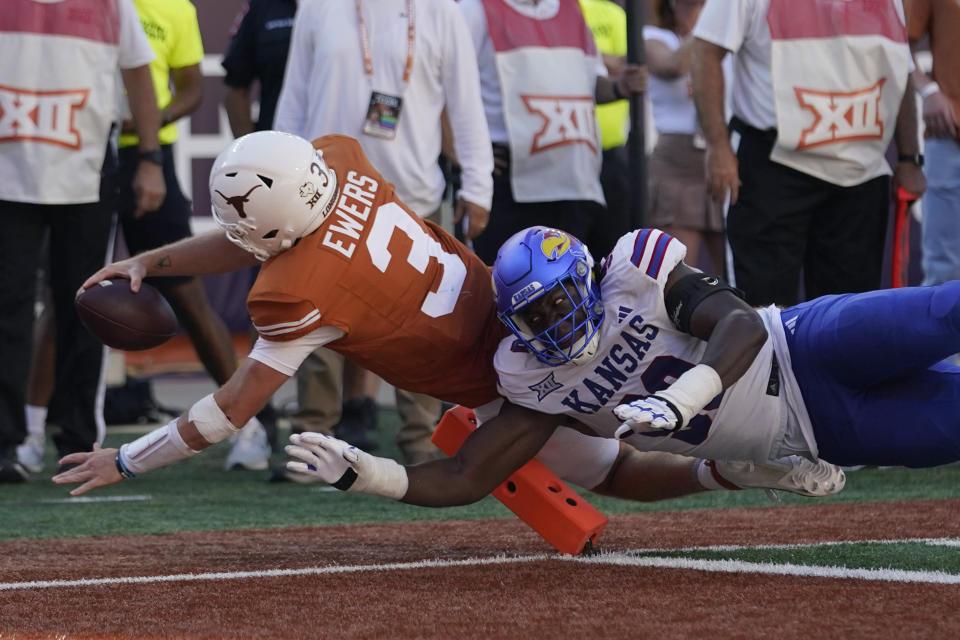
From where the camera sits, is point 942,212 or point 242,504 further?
point 942,212

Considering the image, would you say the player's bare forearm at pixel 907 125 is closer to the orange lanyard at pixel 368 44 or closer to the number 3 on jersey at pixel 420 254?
the orange lanyard at pixel 368 44

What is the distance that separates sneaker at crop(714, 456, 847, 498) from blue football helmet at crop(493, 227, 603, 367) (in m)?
0.54

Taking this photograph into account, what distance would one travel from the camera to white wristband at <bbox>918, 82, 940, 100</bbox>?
5348mm

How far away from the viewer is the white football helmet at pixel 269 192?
11.4 feet

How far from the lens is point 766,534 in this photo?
3930 mm

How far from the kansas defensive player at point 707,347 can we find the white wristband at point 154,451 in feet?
2.51

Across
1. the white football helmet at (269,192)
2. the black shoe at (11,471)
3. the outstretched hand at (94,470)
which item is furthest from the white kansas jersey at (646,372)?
the black shoe at (11,471)

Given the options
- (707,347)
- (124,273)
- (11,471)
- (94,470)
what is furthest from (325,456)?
(11,471)

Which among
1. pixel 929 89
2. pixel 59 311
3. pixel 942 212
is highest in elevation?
pixel 929 89

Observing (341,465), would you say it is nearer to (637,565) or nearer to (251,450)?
(637,565)

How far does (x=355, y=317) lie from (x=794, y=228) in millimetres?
2029

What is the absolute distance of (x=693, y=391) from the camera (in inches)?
121

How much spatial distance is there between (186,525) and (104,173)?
169 cm

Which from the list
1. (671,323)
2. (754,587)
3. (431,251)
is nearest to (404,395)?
(431,251)
